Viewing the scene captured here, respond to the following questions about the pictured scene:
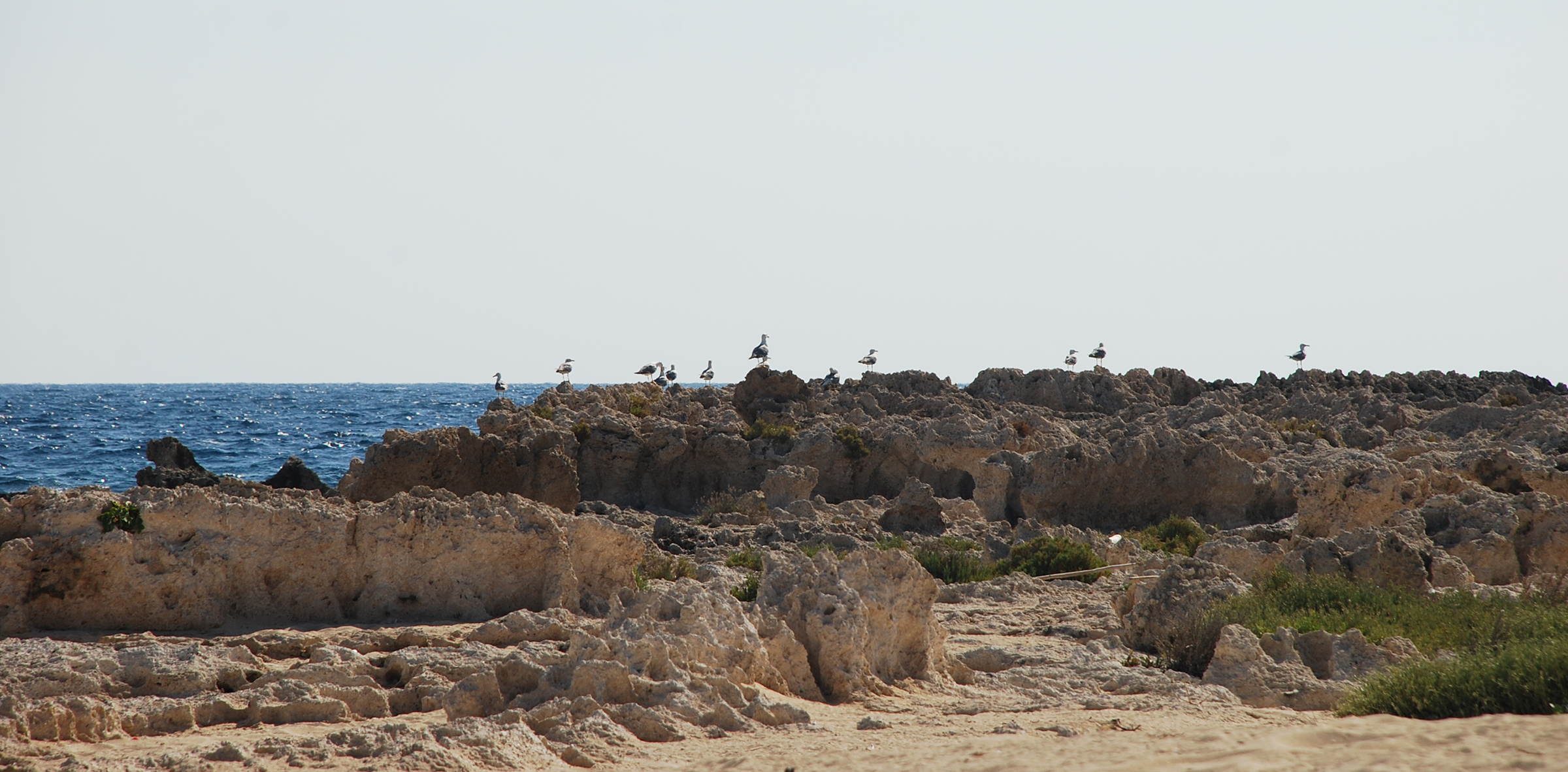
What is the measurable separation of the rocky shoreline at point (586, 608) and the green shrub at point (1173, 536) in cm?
28

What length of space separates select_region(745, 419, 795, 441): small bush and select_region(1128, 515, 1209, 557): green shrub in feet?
21.5

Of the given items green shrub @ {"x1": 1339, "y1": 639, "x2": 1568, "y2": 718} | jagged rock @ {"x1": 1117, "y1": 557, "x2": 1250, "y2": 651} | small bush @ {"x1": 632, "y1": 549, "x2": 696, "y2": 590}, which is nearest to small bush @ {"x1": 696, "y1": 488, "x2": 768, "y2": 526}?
small bush @ {"x1": 632, "y1": 549, "x2": 696, "y2": 590}

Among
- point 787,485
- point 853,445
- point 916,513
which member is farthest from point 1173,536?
point 853,445

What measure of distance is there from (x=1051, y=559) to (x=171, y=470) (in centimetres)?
1035

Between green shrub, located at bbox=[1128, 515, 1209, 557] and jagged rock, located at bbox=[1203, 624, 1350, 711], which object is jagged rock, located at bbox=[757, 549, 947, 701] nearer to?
jagged rock, located at bbox=[1203, 624, 1350, 711]

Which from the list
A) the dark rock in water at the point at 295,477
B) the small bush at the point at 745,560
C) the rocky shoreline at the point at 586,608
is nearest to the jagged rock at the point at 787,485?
the rocky shoreline at the point at 586,608

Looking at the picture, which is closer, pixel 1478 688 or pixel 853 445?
pixel 1478 688

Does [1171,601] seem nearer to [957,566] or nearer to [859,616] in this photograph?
[859,616]

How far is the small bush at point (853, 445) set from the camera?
20.7 metres

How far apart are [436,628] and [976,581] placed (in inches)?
254

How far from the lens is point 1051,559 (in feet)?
45.5

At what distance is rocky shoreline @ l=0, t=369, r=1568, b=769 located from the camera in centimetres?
645

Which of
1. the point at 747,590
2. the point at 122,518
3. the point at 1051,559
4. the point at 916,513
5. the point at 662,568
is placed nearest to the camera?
the point at 122,518

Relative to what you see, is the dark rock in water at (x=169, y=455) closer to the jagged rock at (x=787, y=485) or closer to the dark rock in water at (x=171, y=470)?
the dark rock in water at (x=171, y=470)
